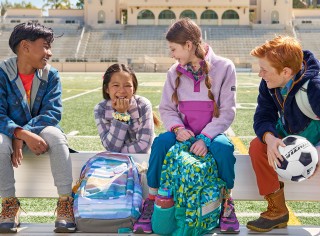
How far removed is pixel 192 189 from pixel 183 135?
1.00 feet

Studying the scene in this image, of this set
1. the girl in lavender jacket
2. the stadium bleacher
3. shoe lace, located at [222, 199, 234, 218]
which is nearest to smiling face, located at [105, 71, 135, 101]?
the girl in lavender jacket

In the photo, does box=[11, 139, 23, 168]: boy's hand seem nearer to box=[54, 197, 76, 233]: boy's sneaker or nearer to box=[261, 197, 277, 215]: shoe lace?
box=[54, 197, 76, 233]: boy's sneaker

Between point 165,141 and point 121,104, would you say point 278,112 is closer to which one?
point 165,141

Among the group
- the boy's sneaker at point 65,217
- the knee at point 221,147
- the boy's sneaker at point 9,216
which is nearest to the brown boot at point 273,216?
the knee at point 221,147

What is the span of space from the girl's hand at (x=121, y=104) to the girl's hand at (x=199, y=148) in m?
0.55

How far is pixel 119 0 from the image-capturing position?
56.1m

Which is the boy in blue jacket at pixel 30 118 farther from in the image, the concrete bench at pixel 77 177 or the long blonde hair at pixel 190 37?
the long blonde hair at pixel 190 37

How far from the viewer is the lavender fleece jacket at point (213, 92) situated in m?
2.45

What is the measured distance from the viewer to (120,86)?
2713 mm

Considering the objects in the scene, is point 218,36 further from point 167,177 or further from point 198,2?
point 167,177

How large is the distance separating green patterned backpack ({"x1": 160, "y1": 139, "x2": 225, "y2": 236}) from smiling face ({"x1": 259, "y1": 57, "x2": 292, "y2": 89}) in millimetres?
Result: 469

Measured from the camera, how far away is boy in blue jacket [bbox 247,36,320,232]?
223cm

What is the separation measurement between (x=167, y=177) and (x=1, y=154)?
838 mm

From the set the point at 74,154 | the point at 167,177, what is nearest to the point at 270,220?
the point at 167,177
